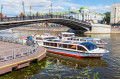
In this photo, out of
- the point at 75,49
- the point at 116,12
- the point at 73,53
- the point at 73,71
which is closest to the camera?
the point at 73,71

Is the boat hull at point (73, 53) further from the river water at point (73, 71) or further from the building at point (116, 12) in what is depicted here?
the building at point (116, 12)

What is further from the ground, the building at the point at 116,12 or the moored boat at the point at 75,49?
the building at the point at 116,12

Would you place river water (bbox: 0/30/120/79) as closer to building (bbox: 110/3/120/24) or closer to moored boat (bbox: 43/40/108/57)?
moored boat (bbox: 43/40/108/57)

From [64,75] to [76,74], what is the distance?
1.55 meters

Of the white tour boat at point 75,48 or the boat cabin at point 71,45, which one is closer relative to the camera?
the white tour boat at point 75,48

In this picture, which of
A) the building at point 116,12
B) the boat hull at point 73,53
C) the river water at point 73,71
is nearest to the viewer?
the river water at point 73,71

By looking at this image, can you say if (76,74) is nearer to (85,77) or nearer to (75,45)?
(85,77)

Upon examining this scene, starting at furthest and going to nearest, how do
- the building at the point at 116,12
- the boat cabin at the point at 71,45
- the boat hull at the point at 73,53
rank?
the building at the point at 116,12 < the boat cabin at the point at 71,45 < the boat hull at the point at 73,53

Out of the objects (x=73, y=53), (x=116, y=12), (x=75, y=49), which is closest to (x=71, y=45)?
(x=75, y=49)

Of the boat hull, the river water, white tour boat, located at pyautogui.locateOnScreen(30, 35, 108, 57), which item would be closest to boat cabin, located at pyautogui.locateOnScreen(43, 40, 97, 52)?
white tour boat, located at pyautogui.locateOnScreen(30, 35, 108, 57)

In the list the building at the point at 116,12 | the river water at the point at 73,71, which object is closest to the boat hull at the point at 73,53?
the river water at the point at 73,71

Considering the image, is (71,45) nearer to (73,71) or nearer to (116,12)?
(73,71)

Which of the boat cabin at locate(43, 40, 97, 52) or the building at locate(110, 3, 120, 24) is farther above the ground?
the building at locate(110, 3, 120, 24)

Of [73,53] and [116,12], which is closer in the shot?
[73,53]
